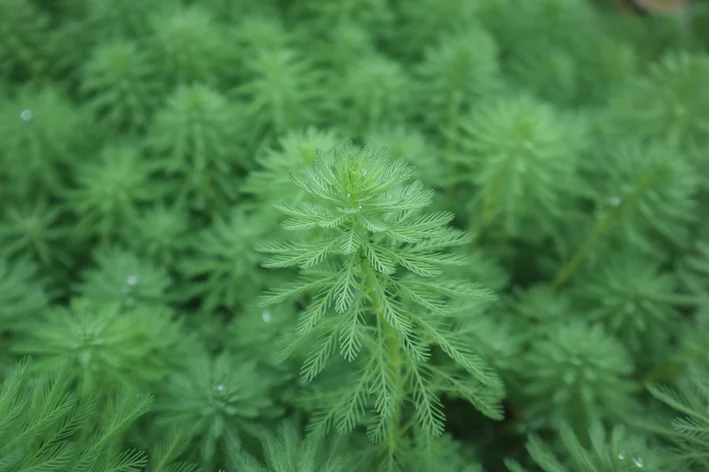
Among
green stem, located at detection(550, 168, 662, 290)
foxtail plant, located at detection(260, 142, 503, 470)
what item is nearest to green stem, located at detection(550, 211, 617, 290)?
green stem, located at detection(550, 168, 662, 290)

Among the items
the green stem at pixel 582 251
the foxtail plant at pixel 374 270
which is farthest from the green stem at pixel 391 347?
the green stem at pixel 582 251

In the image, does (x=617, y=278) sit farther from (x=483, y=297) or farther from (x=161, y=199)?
(x=161, y=199)

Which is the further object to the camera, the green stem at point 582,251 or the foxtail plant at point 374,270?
the green stem at point 582,251

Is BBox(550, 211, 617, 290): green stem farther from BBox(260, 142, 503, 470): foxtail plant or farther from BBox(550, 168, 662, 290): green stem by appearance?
BBox(260, 142, 503, 470): foxtail plant

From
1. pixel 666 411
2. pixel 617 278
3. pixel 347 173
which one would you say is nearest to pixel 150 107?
pixel 347 173

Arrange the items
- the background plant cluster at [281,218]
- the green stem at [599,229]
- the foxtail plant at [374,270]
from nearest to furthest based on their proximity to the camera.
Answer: the foxtail plant at [374,270] → the background plant cluster at [281,218] → the green stem at [599,229]

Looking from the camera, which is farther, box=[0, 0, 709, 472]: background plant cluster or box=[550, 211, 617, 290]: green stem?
box=[550, 211, 617, 290]: green stem

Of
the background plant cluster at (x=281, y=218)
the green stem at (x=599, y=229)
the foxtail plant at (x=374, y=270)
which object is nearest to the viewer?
the foxtail plant at (x=374, y=270)

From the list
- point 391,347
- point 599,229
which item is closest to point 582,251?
point 599,229

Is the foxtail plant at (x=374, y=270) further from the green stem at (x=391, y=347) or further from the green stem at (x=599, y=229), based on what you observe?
the green stem at (x=599, y=229)
